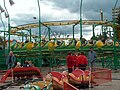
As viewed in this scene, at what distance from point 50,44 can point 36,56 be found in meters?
2.07

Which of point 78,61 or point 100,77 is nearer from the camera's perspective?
point 100,77

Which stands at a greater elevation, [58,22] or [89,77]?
[58,22]

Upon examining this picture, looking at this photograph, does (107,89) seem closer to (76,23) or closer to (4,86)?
(4,86)

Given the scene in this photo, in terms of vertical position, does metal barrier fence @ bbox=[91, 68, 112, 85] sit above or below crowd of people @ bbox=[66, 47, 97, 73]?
below

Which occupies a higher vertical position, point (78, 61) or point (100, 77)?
point (78, 61)

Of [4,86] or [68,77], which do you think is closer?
[68,77]

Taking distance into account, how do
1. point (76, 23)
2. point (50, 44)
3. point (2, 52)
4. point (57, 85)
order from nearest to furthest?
point (57, 85), point (2, 52), point (50, 44), point (76, 23)

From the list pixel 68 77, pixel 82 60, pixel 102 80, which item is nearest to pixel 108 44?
pixel 82 60

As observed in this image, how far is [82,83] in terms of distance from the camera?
14.1 m

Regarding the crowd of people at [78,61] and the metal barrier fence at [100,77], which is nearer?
the metal barrier fence at [100,77]

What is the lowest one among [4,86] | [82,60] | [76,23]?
[4,86]

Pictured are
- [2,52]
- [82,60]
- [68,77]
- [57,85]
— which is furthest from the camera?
[2,52]

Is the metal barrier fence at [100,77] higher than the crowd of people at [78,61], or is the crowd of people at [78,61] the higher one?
the crowd of people at [78,61]

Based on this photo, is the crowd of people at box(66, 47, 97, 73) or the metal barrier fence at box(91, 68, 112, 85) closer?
the metal barrier fence at box(91, 68, 112, 85)
